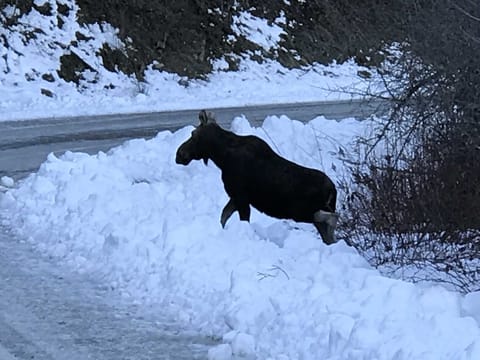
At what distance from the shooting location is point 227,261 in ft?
25.3

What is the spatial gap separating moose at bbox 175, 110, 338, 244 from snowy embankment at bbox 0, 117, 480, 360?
0.22 m

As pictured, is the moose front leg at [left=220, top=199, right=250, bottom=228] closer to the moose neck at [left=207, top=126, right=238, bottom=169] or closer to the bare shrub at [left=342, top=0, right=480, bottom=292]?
the moose neck at [left=207, top=126, right=238, bottom=169]

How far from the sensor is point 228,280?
7.28m

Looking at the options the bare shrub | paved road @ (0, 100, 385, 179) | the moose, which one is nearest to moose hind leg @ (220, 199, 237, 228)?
the moose

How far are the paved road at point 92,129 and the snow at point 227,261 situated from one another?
172cm

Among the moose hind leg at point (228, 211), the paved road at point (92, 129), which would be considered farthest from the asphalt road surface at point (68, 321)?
the paved road at point (92, 129)

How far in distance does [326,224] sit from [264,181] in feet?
2.55

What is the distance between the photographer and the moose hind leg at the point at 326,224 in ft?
28.5

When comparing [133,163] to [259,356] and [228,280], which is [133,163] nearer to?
[228,280]

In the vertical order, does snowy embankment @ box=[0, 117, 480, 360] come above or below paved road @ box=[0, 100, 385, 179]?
below

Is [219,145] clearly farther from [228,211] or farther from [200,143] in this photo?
[228,211]

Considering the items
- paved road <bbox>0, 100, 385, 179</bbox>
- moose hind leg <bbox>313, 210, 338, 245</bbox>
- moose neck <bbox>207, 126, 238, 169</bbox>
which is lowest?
moose hind leg <bbox>313, 210, 338, 245</bbox>

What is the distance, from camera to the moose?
8703 millimetres

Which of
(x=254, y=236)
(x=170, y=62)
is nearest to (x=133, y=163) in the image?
(x=254, y=236)
